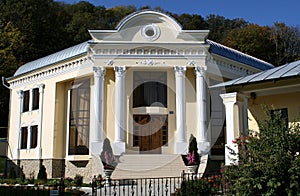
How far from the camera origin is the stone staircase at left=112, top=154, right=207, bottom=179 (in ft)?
59.1

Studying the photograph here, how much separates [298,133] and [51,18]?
3719 cm

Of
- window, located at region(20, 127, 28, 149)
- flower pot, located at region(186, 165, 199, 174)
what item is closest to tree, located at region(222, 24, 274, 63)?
window, located at region(20, 127, 28, 149)

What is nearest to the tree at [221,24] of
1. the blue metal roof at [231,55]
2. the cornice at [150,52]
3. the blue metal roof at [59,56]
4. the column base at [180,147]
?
the blue metal roof at [231,55]

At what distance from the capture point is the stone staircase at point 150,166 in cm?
1800

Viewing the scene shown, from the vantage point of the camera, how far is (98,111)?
65.5ft

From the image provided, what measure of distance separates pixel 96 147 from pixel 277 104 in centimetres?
1047

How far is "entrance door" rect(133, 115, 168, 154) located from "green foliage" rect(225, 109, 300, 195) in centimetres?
1343

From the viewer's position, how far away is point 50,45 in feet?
128

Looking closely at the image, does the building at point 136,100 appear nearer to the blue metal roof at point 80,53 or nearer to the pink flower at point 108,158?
the blue metal roof at point 80,53

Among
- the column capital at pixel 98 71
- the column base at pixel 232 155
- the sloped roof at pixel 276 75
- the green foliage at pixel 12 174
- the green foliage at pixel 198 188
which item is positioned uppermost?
the column capital at pixel 98 71

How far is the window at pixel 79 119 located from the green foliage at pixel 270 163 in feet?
49.1

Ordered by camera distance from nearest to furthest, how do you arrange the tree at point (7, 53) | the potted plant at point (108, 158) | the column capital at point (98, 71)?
the potted plant at point (108, 158) < the column capital at point (98, 71) < the tree at point (7, 53)

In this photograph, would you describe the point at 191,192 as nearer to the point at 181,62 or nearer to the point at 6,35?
the point at 181,62

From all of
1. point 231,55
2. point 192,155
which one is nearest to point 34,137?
point 192,155
